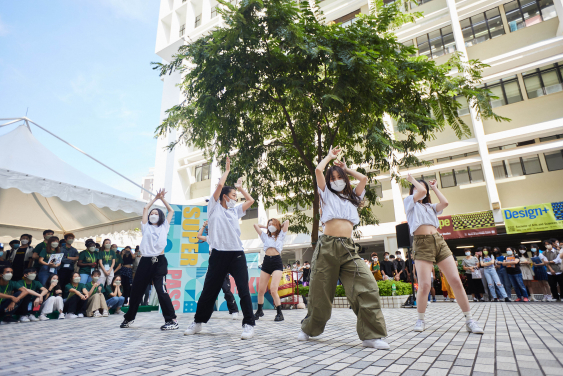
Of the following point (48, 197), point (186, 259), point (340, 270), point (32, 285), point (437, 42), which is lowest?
point (32, 285)

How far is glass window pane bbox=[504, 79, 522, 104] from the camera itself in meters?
16.9

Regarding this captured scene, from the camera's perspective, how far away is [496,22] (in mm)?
17953

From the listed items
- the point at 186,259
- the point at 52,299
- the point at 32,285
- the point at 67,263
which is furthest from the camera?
the point at 186,259

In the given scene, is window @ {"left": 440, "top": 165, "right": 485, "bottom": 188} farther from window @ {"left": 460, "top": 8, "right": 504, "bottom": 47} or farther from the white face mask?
the white face mask

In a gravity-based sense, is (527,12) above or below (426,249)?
above


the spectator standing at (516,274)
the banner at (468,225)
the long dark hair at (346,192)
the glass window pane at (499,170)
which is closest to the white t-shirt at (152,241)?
the long dark hair at (346,192)

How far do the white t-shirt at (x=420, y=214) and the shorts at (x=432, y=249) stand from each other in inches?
7.2

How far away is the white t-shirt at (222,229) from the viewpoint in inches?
173

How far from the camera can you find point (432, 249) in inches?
167

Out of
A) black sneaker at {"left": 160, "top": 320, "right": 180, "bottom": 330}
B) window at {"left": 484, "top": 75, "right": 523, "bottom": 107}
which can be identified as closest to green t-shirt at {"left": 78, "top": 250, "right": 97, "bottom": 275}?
black sneaker at {"left": 160, "top": 320, "right": 180, "bottom": 330}

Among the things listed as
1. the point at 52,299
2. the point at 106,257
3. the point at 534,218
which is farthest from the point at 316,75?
the point at 534,218

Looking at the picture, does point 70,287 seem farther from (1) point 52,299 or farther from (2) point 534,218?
(2) point 534,218

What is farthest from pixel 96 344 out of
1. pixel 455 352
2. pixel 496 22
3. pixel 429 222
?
pixel 496 22

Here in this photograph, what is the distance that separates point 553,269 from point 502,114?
10093 mm
